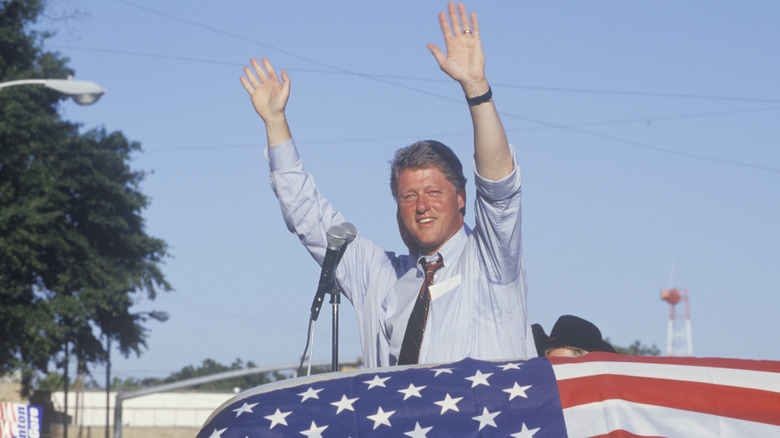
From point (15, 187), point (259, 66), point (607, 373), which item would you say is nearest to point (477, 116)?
point (607, 373)

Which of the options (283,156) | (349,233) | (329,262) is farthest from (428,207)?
(283,156)

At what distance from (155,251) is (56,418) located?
1588cm

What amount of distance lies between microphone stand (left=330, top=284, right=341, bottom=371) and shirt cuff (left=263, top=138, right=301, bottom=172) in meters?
0.63

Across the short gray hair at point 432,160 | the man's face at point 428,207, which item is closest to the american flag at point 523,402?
the man's face at point 428,207

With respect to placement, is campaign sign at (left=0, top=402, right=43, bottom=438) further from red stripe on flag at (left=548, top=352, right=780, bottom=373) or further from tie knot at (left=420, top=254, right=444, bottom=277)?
red stripe on flag at (left=548, top=352, right=780, bottom=373)

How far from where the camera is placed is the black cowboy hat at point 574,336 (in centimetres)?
584

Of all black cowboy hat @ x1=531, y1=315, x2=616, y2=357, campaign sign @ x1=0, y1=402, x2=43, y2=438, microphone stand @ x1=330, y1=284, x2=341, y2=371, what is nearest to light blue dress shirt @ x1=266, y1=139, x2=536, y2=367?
microphone stand @ x1=330, y1=284, x2=341, y2=371

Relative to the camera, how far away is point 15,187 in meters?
24.8

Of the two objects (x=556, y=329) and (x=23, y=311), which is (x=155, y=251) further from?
(x=556, y=329)

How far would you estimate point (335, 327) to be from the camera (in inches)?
179

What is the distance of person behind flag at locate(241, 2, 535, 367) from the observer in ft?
13.1

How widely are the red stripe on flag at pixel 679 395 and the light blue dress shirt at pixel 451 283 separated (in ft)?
1.90

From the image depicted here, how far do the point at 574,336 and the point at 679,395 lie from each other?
92.7 inches

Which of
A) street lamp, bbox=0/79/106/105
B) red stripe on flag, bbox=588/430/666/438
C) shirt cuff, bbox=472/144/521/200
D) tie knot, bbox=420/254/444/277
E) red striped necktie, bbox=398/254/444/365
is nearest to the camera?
red stripe on flag, bbox=588/430/666/438
